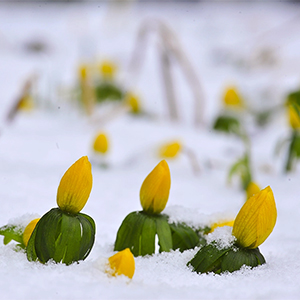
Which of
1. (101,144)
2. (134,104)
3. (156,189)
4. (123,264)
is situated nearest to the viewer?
(123,264)

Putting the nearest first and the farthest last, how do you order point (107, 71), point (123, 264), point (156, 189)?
point (123, 264)
point (156, 189)
point (107, 71)

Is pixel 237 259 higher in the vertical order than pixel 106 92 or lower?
lower

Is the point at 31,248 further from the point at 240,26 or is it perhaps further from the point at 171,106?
Answer: the point at 240,26

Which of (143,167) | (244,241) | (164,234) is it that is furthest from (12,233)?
(143,167)

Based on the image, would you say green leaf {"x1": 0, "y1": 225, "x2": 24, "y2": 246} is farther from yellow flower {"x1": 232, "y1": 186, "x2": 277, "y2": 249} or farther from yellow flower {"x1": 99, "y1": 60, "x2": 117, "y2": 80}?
yellow flower {"x1": 99, "y1": 60, "x2": 117, "y2": 80}

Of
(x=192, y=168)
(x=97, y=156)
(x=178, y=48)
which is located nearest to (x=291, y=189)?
(x=192, y=168)

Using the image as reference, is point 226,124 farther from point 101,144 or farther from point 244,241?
point 244,241
